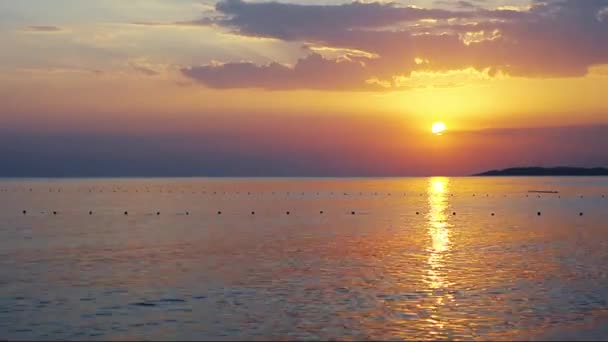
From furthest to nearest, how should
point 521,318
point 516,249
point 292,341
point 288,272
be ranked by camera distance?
point 516,249 < point 288,272 < point 521,318 < point 292,341

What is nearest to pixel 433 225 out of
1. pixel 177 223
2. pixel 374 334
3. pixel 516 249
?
pixel 516 249

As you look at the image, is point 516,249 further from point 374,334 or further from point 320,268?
point 374,334

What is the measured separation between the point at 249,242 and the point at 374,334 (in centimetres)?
2610

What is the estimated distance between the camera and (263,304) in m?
24.5

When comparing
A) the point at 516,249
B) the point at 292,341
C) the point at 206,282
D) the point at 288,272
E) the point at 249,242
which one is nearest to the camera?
the point at 292,341

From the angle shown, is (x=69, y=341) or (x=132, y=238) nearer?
(x=69, y=341)

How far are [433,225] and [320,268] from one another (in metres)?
29.9

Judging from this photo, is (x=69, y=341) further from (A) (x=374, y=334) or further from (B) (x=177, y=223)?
(B) (x=177, y=223)

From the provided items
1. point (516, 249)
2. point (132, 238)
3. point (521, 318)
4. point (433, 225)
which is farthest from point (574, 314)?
point (433, 225)

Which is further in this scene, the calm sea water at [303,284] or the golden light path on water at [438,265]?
the golden light path on water at [438,265]

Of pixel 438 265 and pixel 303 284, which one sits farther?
pixel 438 265

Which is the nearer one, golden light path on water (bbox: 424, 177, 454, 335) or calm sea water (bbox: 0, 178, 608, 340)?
calm sea water (bbox: 0, 178, 608, 340)

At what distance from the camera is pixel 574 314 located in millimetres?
Answer: 23156

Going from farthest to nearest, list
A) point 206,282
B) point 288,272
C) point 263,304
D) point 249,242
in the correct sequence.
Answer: point 249,242
point 288,272
point 206,282
point 263,304
